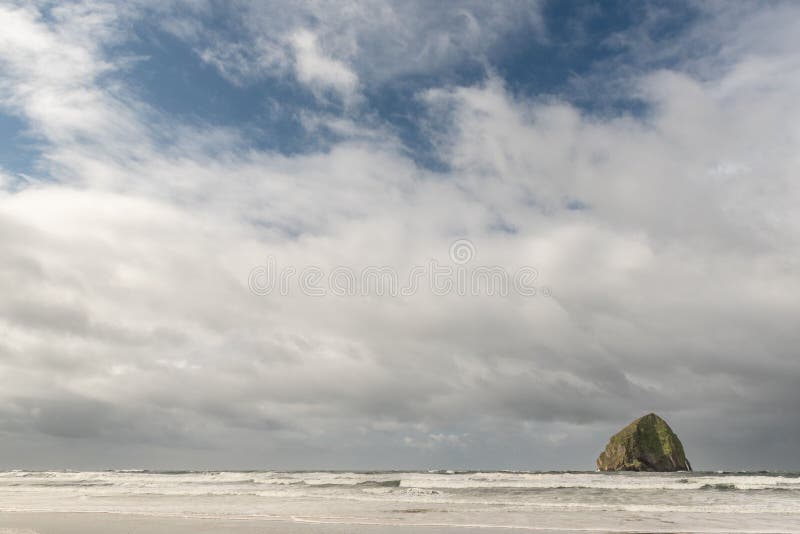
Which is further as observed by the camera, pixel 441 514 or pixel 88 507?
pixel 88 507

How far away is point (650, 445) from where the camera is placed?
67.3 m

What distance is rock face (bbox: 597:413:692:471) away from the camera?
66312mm

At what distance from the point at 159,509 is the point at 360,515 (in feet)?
32.6

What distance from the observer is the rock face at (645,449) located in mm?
66312

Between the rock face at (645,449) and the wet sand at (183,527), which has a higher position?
the rock face at (645,449)

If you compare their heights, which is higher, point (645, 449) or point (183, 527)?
point (645, 449)

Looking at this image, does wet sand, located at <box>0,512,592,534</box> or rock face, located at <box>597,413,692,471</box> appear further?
rock face, located at <box>597,413,692,471</box>

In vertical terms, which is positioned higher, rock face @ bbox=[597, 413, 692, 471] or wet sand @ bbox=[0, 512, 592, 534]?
rock face @ bbox=[597, 413, 692, 471]

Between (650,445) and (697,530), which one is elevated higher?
(650,445)

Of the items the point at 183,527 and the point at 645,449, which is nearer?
the point at 183,527

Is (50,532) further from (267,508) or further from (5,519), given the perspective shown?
(267,508)

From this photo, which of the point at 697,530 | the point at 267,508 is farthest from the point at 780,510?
the point at 267,508

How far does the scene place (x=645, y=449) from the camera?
67.1 meters

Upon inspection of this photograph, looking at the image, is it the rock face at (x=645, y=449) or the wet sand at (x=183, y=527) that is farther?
the rock face at (x=645, y=449)
